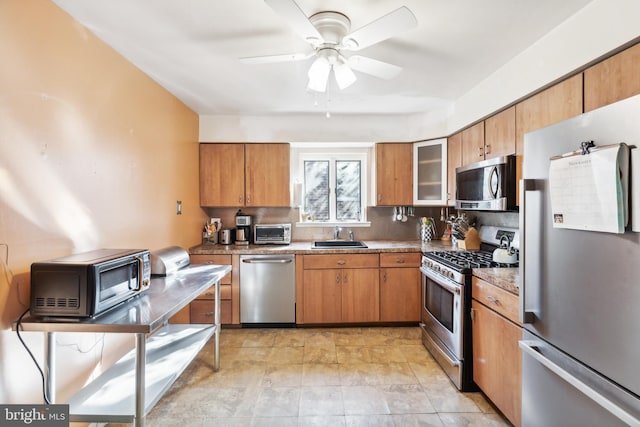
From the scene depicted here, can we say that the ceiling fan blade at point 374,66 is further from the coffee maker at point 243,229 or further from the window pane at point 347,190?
the coffee maker at point 243,229

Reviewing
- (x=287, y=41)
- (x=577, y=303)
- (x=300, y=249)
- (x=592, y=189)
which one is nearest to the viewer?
(x=592, y=189)

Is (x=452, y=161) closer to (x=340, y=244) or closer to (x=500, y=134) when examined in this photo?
(x=500, y=134)

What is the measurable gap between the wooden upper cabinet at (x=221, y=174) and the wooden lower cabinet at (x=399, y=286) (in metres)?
1.88

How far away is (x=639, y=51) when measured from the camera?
1.27 meters

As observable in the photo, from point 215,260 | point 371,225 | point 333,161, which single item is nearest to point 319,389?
point 215,260

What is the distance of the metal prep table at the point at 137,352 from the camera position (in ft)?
4.15

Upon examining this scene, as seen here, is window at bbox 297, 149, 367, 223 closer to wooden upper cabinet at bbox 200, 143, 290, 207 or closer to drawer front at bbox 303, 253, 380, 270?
wooden upper cabinet at bbox 200, 143, 290, 207

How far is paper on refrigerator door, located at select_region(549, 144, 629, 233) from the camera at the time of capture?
929 millimetres

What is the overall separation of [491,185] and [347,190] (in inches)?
75.0

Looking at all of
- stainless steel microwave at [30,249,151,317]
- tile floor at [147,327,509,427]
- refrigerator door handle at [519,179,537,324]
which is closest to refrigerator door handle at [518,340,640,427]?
refrigerator door handle at [519,179,537,324]

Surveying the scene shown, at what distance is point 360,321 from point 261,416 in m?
1.53

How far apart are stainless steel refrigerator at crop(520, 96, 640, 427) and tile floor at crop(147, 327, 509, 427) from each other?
0.66m

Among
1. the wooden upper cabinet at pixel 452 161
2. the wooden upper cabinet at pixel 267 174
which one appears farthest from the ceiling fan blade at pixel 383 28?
the wooden upper cabinet at pixel 267 174

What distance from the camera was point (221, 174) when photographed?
342 cm
